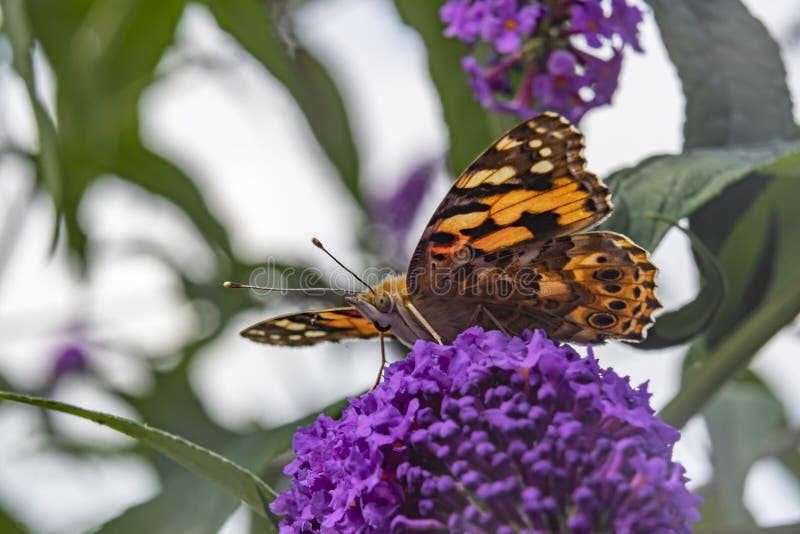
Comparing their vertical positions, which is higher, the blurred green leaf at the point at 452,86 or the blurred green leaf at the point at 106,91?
the blurred green leaf at the point at 452,86

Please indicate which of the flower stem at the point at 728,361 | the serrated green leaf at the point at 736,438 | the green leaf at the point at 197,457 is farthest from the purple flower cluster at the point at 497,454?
the serrated green leaf at the point at 736,438

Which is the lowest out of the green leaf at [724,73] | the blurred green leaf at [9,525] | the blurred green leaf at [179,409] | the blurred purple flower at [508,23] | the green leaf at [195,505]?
the blurred green leaf at [9,525]

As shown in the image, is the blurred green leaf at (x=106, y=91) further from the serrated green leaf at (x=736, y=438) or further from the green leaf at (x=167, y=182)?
the serrated green leaf at (x=736, y=438)

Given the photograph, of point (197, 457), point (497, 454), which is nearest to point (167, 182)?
point (197, 457)

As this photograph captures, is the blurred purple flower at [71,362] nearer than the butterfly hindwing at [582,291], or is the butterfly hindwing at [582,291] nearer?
the butterfly hindwing at [582,291]

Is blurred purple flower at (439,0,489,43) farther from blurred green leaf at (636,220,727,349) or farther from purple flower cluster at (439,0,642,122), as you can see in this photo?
blurred green leaf at (636,220,727,349)

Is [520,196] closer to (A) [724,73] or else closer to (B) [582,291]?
(B) [582,291]

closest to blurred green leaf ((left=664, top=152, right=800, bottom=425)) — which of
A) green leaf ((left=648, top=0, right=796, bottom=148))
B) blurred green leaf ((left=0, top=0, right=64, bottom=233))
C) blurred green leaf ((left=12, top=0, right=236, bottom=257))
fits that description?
green leaf ((left=648, top=0, right=796, bottom=148))
